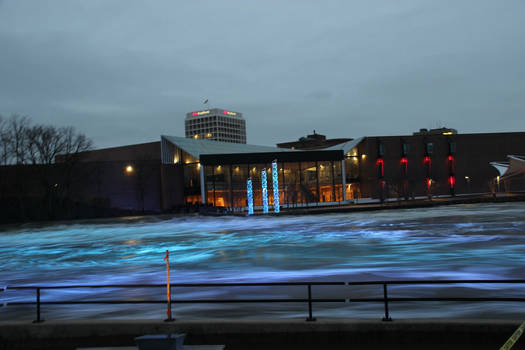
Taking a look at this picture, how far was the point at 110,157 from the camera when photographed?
78.6 metres

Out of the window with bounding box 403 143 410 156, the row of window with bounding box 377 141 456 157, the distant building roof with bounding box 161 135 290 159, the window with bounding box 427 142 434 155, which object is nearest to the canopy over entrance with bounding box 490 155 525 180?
the row of window with bounding box 377 141 456 157

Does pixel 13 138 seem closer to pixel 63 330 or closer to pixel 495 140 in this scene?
pixel 63 330

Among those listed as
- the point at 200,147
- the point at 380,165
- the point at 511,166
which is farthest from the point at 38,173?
the point at 511,166

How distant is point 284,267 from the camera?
17062 mm

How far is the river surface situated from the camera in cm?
1106

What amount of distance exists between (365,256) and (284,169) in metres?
53.8

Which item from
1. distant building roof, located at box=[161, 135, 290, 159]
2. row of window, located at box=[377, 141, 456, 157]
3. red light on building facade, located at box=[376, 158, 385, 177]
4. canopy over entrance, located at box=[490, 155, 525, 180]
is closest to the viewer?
distant building roof, located at box=[161, 135, 290, 159]

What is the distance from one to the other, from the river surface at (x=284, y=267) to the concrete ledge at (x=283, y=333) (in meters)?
1.90

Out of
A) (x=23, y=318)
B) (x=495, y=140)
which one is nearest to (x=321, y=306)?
(x=23, y=318)

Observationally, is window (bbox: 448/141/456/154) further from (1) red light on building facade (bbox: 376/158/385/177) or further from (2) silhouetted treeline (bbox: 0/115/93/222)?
(2) silhouetted treeline (bbox: 0/115/93/222)

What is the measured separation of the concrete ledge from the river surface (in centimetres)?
190

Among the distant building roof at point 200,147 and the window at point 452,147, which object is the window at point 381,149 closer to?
the window at point 452,147

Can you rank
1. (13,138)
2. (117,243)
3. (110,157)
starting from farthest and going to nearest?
(110,157)
(13,138)
(117,243)

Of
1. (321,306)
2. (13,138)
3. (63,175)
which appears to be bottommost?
(321,306)
